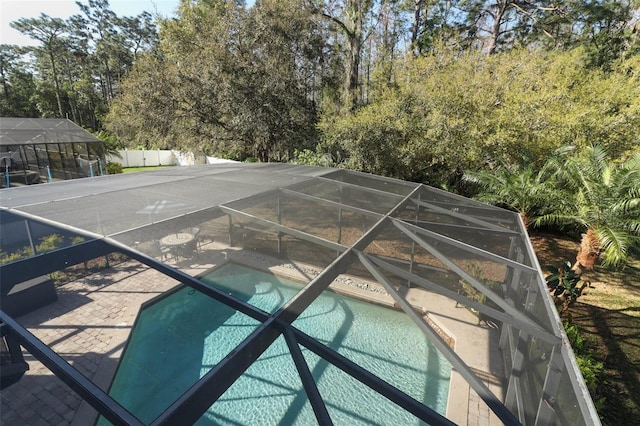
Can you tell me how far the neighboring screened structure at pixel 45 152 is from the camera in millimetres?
14977

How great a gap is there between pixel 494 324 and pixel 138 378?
7706mm

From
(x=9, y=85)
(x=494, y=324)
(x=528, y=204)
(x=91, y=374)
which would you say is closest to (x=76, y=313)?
(x=91, y=374)

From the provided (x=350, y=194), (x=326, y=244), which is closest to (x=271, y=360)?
(x=326, y=244)

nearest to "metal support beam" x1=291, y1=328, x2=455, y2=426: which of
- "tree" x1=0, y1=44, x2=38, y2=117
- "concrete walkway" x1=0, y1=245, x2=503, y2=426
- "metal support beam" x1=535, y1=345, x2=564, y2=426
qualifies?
"metal support beam" x1=535, y1=345, x2=564, y2=426

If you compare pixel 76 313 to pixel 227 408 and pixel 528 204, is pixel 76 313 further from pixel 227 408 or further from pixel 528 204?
pixel 528 204

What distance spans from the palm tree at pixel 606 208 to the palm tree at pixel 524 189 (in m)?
0.71

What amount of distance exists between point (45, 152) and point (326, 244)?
20658mm

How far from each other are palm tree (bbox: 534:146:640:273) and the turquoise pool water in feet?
13.0

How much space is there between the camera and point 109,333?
20.1 feet

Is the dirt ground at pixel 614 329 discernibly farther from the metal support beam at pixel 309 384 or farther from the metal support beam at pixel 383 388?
the metal support beam at pixel 309 384

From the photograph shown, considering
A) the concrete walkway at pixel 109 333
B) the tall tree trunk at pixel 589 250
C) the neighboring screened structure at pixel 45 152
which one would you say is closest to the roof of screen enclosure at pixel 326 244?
the concrete walkway at pixel 109 333

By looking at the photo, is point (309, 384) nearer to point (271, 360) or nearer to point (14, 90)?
Answer: point (271, 360)

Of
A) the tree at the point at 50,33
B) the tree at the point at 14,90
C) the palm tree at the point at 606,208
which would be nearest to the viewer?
the palm tree at the point at 606,208

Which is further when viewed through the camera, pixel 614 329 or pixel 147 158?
pixel 147 158
